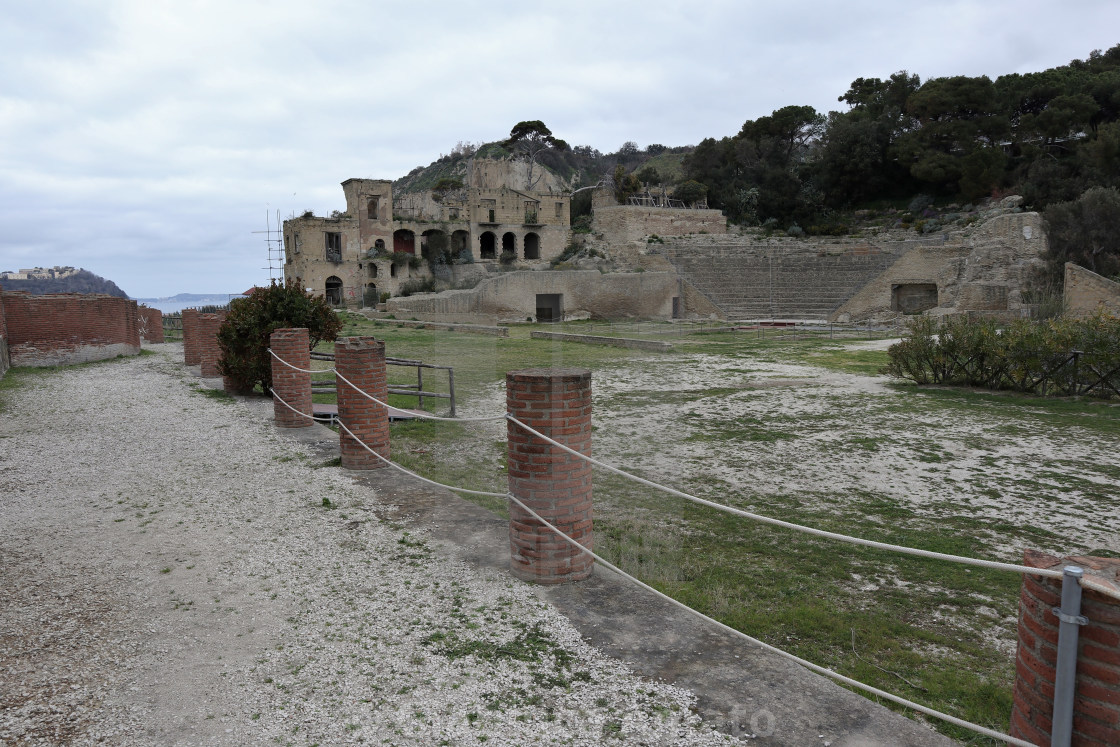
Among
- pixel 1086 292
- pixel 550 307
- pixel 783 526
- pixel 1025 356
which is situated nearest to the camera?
pixel 783 526

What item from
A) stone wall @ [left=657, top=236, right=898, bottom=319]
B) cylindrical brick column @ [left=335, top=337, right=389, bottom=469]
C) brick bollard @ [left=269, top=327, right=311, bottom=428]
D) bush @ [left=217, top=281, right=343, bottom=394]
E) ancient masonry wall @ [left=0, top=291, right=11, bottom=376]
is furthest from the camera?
stone wall @ [left=657, top=236, right=898, bottom=319]

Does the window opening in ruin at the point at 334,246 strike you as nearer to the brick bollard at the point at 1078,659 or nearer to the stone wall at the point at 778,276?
the stone wall at the point at 778,276

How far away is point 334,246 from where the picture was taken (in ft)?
146

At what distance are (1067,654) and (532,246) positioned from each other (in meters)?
51.4

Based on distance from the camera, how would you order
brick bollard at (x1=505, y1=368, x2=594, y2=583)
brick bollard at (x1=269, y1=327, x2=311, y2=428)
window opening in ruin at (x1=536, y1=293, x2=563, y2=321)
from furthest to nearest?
window opening in ruin at (x1=536, y1=293, x2=563, y2=321) → brick bollard at (x1=269, y1=327, x2=311, y2=428) → brick bollard at (x1=505, y1=368, x2=594, y2=583)

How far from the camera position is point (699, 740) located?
8.23ft

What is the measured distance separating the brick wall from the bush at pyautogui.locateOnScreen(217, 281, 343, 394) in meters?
17.0

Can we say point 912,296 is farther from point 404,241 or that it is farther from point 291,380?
point 404,241

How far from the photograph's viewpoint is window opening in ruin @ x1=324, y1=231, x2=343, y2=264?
1720 inches

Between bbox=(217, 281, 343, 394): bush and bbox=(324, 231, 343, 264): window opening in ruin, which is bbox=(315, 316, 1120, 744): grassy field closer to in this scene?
bbox=(217, 281, 343, 394): bush

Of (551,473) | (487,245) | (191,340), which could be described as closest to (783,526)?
(551,473)

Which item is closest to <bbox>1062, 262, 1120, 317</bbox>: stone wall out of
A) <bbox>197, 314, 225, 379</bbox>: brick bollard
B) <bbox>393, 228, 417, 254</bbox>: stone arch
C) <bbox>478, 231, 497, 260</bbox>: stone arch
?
<bbox>197, 314, 225, 379</bbox>: brick bollard

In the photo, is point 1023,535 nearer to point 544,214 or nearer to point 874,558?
point 874,558

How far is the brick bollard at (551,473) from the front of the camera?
3951mm
